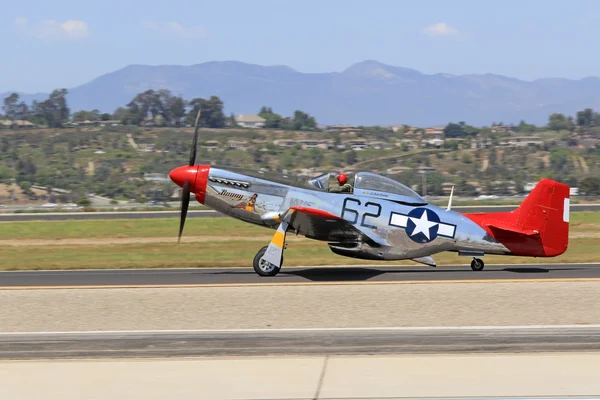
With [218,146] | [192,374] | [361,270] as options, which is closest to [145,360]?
[192,374]

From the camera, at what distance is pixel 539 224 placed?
58.0ft

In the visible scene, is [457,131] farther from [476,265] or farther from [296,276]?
[296,276]

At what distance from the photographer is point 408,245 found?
17.4m

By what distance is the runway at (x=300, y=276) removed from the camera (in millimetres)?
16578

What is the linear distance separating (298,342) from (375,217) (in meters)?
6.82

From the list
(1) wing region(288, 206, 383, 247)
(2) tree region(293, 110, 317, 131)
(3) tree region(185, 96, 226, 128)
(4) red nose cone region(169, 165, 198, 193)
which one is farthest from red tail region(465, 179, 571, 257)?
(3) tree region(185, 96, 226, 128)

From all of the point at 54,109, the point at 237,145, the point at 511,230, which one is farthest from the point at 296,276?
the point at 54,109

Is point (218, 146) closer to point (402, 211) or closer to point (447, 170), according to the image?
point (447, 170)

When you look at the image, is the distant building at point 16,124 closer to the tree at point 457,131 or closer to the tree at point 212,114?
the tree at point 212,114

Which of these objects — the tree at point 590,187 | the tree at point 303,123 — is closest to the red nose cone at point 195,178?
the tree at point 590,187

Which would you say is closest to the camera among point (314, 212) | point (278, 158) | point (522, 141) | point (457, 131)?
point (314, 212)

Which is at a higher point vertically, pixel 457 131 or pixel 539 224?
pixel 539 224

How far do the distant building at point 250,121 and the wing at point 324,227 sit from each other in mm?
126599

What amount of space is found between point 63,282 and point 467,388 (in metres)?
10.8
